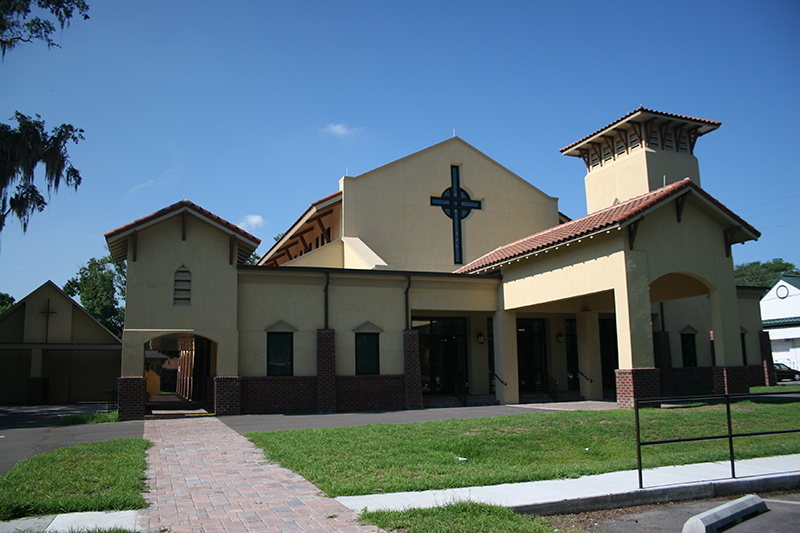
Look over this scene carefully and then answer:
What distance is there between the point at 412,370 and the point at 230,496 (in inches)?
535

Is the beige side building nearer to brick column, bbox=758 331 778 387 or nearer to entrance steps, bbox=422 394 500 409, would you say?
entrance steps, bbox=422 394 500 409

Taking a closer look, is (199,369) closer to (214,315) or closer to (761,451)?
(214,315)

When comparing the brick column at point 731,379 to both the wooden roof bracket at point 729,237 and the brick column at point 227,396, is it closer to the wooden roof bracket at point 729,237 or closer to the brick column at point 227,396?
the wooden roof bracket at point 729,237

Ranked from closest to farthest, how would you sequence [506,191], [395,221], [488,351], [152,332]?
1. [152,332]
2. [488,351]
3. [395,221]
4. [506,191]

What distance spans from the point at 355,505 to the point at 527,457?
4.74m

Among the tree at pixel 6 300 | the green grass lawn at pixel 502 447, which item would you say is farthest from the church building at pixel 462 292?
the tree at pixel 6 300

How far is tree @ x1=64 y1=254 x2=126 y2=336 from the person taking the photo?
2267 inches

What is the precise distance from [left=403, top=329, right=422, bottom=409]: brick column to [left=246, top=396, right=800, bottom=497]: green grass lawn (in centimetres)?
660

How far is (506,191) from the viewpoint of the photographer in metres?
28.6

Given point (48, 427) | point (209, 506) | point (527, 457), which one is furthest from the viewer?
point (48, 427)

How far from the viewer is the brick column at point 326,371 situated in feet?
64.4

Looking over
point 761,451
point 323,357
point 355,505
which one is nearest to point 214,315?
point 323,357

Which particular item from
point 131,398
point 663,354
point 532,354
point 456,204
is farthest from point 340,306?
point 663,354

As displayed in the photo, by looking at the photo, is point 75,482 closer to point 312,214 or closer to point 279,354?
point 279,354
